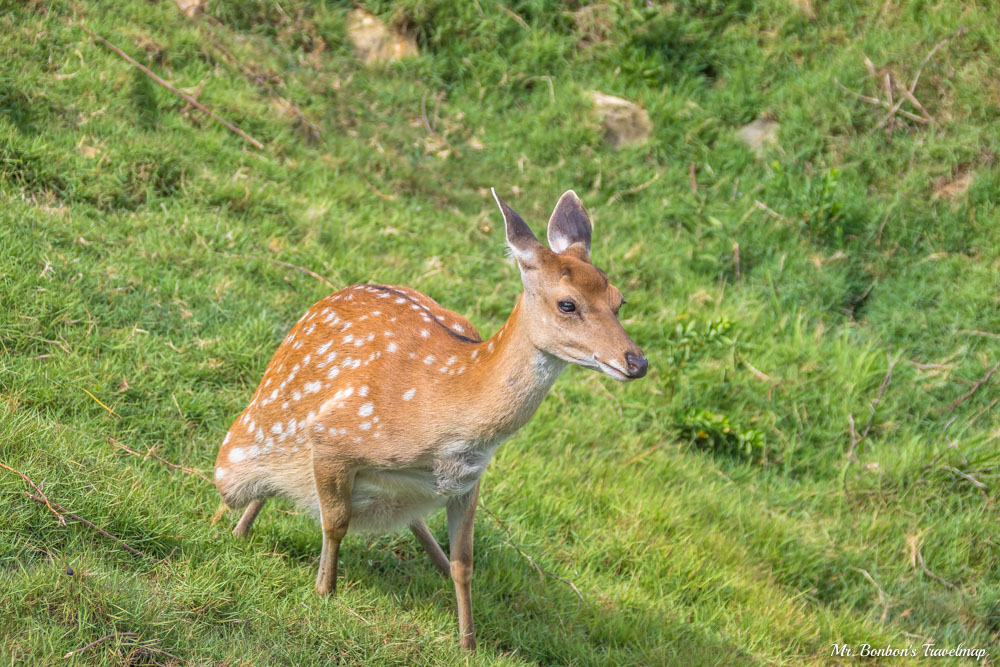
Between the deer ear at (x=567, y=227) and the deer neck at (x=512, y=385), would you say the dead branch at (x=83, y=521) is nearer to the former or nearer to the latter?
Result: the deer neck at (x=512, y=385)

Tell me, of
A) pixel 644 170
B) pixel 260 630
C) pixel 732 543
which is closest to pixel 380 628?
pixel 260 630

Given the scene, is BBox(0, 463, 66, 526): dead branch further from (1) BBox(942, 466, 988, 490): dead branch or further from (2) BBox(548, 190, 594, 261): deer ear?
(1) BBox(942, 466, 988, 490): dead branch

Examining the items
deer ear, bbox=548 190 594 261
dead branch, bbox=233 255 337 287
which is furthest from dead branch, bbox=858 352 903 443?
dead branch, bbox=233 255 337 287

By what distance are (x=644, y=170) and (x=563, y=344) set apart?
4361mm

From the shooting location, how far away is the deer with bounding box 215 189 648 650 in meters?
3.96

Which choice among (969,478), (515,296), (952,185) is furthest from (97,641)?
(952,185)

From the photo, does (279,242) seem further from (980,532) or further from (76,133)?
(980,532)

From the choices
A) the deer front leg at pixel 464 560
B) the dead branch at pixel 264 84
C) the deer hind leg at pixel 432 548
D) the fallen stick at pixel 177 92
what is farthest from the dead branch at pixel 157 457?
the dead branch at pixel 264 84

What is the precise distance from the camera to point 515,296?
22.8 feet

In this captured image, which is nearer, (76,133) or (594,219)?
(76,133)

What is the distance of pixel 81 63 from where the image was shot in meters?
6.68

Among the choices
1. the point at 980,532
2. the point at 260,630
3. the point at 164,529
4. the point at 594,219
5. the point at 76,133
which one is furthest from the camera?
the point at 594,219

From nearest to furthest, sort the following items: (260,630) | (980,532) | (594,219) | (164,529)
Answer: (260,630)
(164,529)
(980,532)
(594,219)

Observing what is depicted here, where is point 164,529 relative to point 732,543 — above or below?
above
